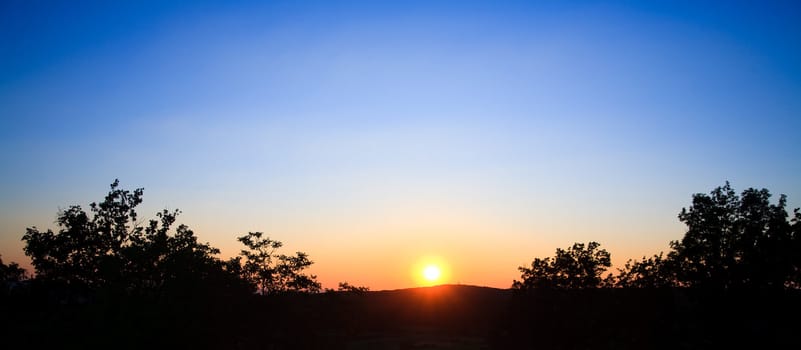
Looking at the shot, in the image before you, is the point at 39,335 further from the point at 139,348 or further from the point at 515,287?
the point at 515,287

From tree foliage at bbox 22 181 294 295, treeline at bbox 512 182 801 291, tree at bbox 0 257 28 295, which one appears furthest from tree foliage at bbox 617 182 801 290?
tree at bbox 0 257 28 295

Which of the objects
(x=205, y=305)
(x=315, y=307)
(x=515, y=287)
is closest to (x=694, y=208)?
(x=515, y=287)

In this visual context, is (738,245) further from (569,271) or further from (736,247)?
(569,271)

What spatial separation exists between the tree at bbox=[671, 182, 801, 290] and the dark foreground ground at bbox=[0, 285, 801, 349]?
5.02m

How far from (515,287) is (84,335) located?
21.5 metres

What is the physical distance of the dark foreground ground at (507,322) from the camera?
22.3m

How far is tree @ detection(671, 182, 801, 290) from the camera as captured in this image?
36.7 meters

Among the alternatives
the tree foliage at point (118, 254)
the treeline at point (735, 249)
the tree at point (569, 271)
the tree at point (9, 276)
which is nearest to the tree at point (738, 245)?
the treeline at point (735, 249)

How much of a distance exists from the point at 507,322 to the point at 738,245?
23320 millimetres

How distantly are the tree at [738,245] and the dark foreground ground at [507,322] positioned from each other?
5.02 m

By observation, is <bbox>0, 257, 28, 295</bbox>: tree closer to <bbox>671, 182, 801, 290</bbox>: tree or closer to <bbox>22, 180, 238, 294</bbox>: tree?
<bbox>22, 180, 238, 294</bbox>: tree

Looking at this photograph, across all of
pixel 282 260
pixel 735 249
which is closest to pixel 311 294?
pixel 282 260

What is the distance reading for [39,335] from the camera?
23.1 metres

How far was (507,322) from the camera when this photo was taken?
27.3 m
